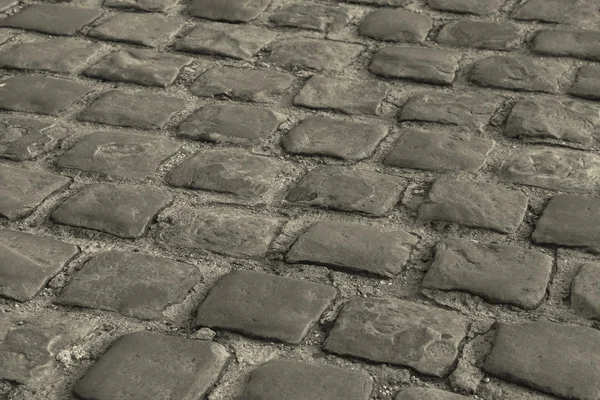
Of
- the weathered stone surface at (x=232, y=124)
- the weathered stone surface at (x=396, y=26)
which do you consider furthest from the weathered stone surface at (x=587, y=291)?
the weathered stone surface at (x=396, y=26)

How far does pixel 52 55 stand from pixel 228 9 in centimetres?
69

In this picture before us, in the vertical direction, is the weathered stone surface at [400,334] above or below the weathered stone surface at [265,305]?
above

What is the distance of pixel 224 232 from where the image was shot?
263 centimetres

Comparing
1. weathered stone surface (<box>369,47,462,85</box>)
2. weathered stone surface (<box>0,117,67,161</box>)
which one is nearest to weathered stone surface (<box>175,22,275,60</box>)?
weathered stone surface (<box>369,47,462,85</box>)

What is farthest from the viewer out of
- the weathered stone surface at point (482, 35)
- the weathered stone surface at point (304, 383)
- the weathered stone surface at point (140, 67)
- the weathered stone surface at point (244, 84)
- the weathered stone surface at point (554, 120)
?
the weathered stone surface at point (482, 35)

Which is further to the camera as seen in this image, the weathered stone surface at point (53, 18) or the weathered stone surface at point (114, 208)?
the weathered stone surface at point (53, 18)

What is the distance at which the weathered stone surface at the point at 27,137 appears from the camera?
3.03 metres

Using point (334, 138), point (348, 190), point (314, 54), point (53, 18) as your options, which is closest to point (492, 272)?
point (348, 190)

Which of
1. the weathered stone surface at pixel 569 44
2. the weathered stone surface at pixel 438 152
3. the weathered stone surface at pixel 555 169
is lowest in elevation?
the weathered stone surface at pixel 438 152

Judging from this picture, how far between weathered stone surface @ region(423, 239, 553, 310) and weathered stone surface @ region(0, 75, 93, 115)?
1.39 m

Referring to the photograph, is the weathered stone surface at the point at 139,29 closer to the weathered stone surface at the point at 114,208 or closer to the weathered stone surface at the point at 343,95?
the weathered stone surface at the point at 343,95

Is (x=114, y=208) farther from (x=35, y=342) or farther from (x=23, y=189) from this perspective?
(x=35, y=342)

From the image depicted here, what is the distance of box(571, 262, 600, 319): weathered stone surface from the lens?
2.33m

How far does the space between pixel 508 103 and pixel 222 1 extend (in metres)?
1.26
